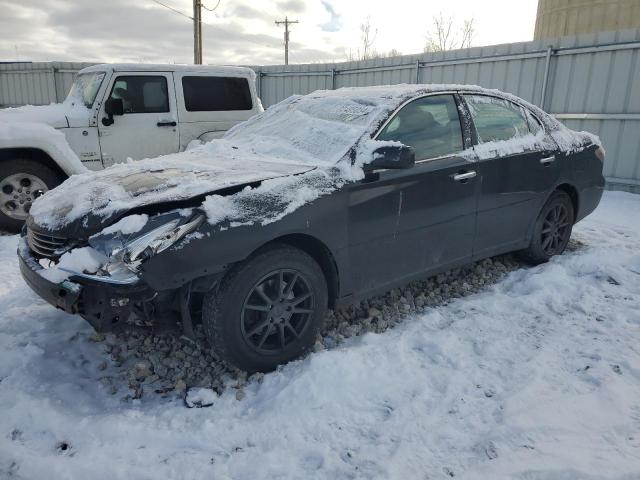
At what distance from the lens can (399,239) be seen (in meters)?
3.41

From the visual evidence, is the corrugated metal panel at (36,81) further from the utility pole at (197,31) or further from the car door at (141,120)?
the car door at (141,120)

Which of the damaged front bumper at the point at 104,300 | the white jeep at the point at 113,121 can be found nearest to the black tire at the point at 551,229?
the damaged front bumper at the point at 104,300

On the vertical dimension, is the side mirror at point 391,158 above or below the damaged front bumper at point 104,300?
above

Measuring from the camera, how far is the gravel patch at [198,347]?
2855 mm

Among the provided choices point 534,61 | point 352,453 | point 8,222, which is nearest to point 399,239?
point 352,453

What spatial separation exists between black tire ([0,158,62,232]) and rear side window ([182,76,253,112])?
208 centimetres

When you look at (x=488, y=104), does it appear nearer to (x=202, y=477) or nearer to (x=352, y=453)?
(x=352, y=453)

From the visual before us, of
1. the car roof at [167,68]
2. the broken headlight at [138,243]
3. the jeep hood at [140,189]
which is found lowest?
the broken headlight at [138,243]

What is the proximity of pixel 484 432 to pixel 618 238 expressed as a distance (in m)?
4.22

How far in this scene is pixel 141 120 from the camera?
258 inches

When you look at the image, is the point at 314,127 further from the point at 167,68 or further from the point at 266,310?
the point at 167,68

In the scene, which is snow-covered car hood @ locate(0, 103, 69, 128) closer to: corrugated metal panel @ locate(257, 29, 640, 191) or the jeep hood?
the jeep hood

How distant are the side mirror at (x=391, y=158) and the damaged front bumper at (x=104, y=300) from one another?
1.56 metres

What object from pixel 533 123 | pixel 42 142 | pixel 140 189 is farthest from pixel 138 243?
pixel 42 142
